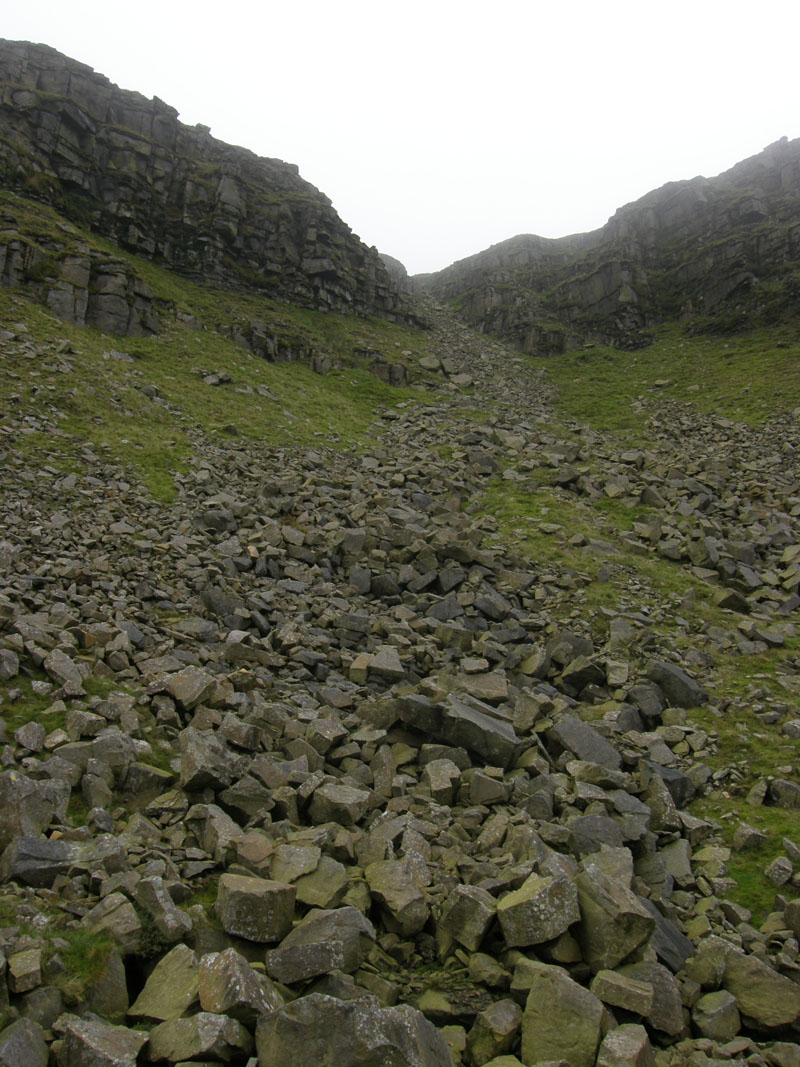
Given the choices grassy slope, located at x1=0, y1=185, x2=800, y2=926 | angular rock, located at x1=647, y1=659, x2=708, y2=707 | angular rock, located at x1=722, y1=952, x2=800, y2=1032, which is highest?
grassy slope, located at x1=0, y1=185, x2=800, y2=926

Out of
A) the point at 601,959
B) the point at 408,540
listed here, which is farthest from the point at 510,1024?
the point at 408,540

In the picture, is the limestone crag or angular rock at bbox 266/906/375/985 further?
angular rock at bbox 266/906/375/985

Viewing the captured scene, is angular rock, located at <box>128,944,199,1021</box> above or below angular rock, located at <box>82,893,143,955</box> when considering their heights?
below

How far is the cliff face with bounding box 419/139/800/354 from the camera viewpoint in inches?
2603

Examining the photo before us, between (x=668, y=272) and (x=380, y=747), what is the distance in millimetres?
85883

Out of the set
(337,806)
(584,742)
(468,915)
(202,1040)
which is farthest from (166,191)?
(202,1040)

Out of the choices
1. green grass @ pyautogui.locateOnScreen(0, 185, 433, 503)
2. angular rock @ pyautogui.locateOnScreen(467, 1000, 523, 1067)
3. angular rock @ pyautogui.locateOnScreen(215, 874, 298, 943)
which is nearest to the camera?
angular rock @ pyautogui.locateOnScreen(467, 1000, 523, 1067)

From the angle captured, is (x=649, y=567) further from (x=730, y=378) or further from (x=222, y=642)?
(x=730, y=378)

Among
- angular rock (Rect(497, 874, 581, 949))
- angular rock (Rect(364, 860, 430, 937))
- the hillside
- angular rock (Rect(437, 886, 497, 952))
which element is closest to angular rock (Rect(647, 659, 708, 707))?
the hillside

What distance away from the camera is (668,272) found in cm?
7888

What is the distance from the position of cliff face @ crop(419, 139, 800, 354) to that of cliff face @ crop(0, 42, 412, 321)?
18261 mm

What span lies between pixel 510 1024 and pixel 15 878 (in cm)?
589

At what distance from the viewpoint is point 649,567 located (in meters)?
21.4

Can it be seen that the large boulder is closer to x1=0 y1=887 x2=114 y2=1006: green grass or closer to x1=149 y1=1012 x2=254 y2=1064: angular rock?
x1=149 y1=1012 x2=254 y2=1064: angular rock
